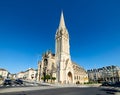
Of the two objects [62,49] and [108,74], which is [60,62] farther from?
[108,74]

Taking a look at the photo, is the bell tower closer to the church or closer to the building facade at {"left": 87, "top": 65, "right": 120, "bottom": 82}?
the church

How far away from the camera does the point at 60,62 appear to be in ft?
277

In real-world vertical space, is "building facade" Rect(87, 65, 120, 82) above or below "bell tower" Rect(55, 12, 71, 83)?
below

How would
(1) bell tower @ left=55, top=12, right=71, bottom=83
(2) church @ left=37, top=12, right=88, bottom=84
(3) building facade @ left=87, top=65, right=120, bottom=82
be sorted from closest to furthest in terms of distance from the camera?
(1) bell tower @ left=55, top=12, right=71, bottom=83 → (2) church @ left=37, top=12, right=88, bottom=84 → (3) building facade @ left=87, top=65, right=120, bottom=82

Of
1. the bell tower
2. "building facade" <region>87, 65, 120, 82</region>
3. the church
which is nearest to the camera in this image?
the bell tower

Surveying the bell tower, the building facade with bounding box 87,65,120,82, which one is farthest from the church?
the building facade with bounding box 87,65,120,82

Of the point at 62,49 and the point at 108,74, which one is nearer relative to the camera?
the point at 62,49

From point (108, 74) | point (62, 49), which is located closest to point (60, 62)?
point (62, 49)

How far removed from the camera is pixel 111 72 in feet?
461

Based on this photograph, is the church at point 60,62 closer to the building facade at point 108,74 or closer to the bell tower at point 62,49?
the bell tower at point 62,49

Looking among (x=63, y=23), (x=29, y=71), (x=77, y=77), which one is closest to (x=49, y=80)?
(x=77, y=77)

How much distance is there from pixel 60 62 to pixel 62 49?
840 cm

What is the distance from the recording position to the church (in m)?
82.7

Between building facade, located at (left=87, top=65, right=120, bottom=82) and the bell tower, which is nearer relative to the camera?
the bell tower
